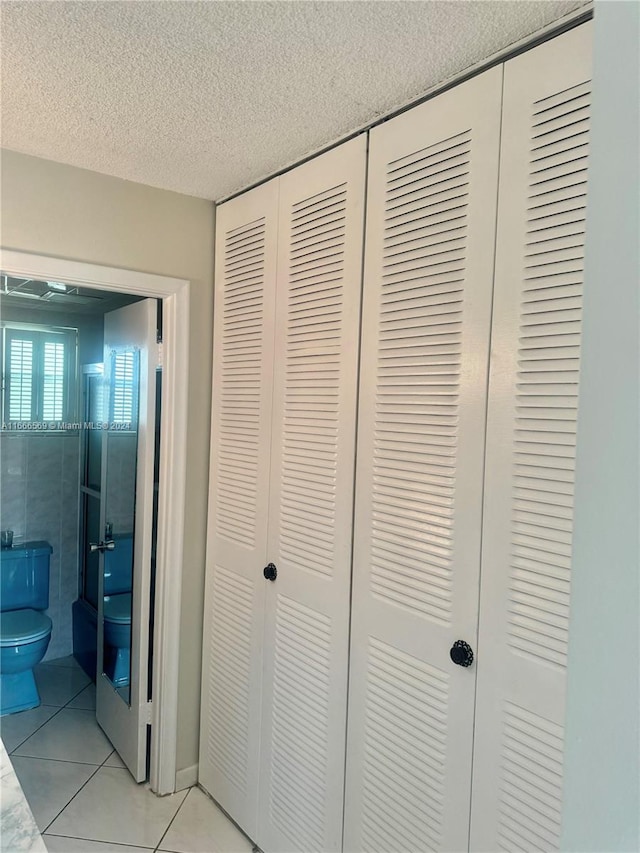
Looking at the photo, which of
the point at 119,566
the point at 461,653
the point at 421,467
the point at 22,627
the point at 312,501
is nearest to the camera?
the point at 461,653

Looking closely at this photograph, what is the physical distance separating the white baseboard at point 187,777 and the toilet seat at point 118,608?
66 centimetres

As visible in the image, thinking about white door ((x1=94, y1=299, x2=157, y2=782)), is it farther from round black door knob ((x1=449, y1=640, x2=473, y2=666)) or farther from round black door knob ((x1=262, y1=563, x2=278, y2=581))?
round black door knob ((x1=449, y1=640, x2=473, y2=666))

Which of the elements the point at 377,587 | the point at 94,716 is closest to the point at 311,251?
the point at 377,587

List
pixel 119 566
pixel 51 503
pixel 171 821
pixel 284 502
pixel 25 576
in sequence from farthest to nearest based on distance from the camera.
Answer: pixel 51 503 < pixel 25 576 < pixel 119 566 < pixel 171 821 < pixel 284 502

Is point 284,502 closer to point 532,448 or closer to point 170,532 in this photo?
point 170,532

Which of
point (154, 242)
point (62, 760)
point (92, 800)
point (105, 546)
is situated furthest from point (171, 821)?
point (154, 242)

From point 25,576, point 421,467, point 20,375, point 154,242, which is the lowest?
point 25,576

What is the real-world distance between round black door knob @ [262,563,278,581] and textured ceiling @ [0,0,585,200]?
4.52ft

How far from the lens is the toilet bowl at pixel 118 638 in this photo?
2691 mm

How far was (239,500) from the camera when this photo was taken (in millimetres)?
2240

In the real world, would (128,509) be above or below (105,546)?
above

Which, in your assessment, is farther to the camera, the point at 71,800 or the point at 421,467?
the point at 71,800

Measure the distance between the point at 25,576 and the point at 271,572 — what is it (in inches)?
73.6

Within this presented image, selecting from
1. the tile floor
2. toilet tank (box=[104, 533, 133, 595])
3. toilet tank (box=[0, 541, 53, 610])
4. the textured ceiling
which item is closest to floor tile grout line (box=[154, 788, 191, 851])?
the tile floor
